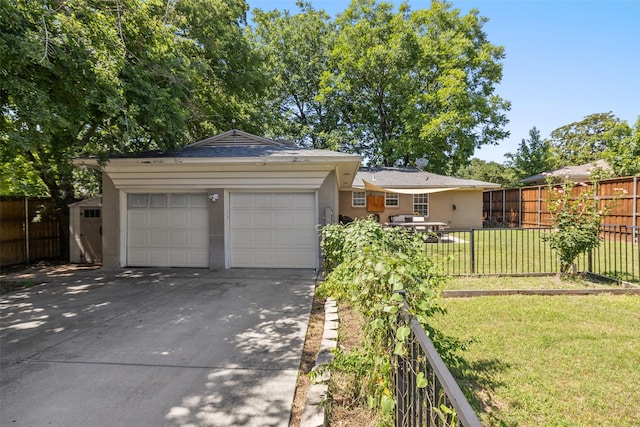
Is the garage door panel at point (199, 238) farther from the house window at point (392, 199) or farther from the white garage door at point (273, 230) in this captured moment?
the house window at point (392, 199)

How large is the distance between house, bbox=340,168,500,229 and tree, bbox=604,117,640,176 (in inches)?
263

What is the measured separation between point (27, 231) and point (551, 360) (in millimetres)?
13208

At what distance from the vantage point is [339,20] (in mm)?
25891

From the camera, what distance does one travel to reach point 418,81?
23969 mm

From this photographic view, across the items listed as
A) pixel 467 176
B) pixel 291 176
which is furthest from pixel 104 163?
pixel 467 176

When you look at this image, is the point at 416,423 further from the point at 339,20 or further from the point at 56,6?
the point at 339,20

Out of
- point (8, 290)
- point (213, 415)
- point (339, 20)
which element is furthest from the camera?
point (339, 20)

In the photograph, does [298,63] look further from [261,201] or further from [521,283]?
[521,283]

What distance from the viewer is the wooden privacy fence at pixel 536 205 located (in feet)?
40.7

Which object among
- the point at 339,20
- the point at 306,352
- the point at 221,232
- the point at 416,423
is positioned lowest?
the point at 306,352

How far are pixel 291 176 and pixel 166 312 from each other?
173 inches

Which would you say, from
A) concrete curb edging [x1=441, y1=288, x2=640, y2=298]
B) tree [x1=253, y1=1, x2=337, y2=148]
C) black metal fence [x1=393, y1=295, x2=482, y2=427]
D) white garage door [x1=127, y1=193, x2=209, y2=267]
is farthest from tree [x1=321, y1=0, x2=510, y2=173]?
black metal fence [x1=393, y1=295, x2=482, y2=427]

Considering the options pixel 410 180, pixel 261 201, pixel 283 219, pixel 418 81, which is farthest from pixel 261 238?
pixel 418 81

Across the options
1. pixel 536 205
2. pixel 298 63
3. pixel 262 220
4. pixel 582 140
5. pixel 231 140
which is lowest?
pixel 262 220
